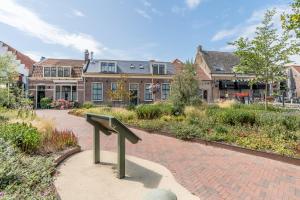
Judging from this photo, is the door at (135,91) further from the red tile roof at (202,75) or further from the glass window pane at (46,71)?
the glass window pane at (46,71)

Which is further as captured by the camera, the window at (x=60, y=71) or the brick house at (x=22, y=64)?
the window at (x=60, y=71)

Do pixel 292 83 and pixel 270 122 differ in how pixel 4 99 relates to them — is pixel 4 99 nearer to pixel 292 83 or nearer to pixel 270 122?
pixel 270 122

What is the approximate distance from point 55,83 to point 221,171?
26.6m

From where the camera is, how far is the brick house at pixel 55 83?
27219 mm

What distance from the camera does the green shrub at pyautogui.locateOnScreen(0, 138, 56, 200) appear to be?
3.21 metres

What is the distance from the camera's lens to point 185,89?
14.1 metres

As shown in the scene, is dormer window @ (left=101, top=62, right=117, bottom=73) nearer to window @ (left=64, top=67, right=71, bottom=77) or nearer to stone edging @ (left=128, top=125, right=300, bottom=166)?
window @ (left=64, top=67, right=71, bottom=77)

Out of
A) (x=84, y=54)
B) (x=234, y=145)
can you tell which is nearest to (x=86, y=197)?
(x=234, y=145)

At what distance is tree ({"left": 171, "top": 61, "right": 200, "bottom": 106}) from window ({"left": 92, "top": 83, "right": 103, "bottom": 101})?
15.3 m

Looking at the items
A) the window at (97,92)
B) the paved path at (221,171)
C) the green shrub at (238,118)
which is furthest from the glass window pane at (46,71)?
the green shrub at (238,118)

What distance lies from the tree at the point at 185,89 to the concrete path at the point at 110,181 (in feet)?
29.3

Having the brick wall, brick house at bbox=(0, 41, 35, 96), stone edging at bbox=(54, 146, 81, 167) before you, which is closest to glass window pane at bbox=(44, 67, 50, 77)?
brick house at bbox=(0, 41, 35, 96)

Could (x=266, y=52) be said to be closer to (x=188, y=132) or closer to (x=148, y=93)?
(x=188, y=132)

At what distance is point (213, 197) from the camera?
367 cm
